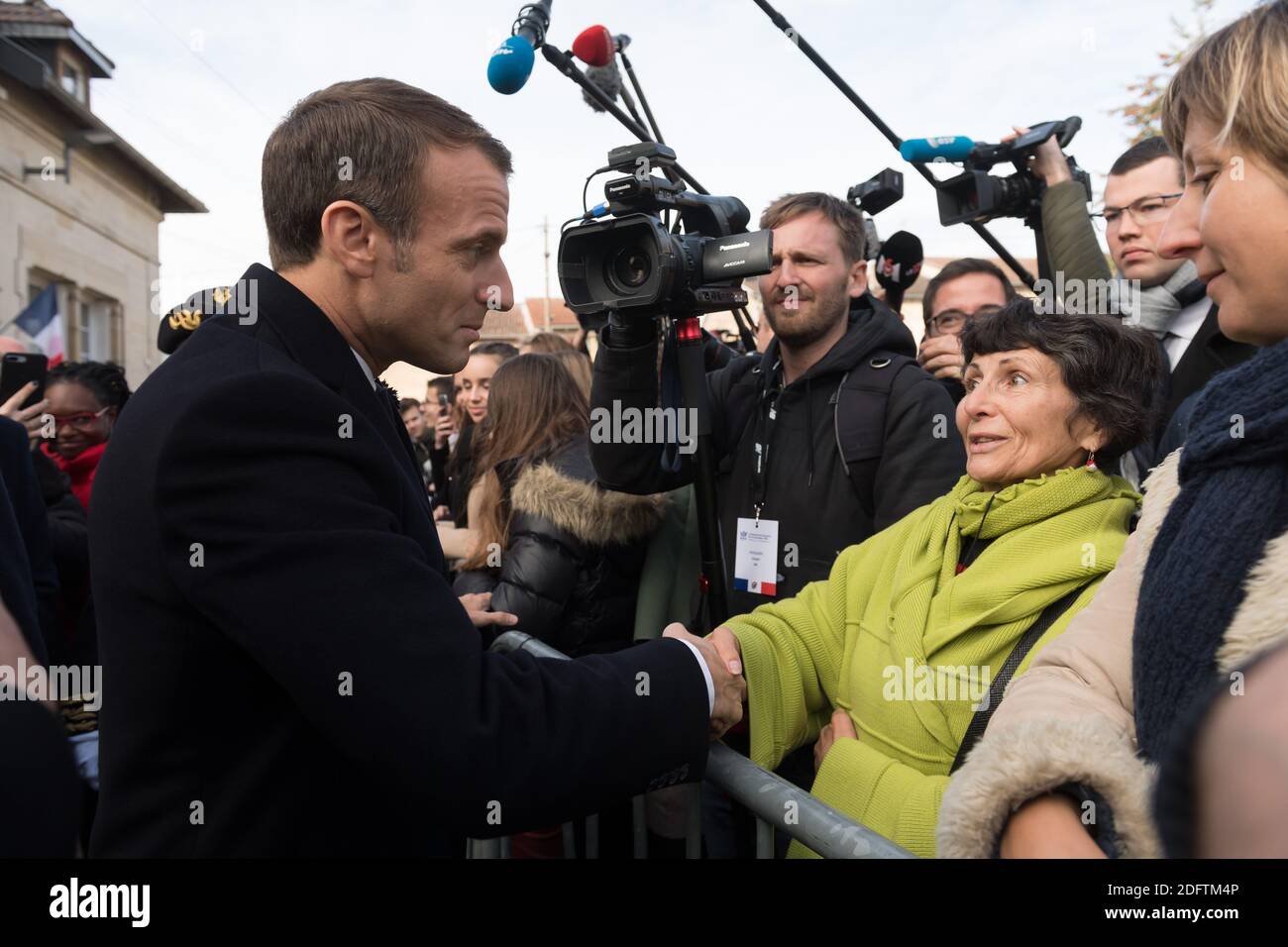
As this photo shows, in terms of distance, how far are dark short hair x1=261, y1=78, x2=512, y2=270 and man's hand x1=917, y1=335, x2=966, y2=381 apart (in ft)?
6.33

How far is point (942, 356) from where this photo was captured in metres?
3.11

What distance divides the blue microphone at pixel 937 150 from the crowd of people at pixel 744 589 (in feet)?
2.31

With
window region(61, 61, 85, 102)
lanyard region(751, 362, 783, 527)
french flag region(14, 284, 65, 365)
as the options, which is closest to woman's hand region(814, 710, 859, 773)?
lanyard region(751, 362, 783, 527)

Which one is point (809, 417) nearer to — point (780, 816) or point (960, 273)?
point (960, 273)

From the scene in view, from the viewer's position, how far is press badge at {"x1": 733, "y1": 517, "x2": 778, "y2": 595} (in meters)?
2.64

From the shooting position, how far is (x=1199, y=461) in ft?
3.58

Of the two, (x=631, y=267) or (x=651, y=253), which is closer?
(x=651, y=253)

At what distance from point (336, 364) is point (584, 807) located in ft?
2.33

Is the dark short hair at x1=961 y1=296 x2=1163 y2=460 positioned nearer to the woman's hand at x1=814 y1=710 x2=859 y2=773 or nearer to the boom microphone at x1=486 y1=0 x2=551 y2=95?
the woman's hand at x1=814 y1=710 x2=859 y2=773

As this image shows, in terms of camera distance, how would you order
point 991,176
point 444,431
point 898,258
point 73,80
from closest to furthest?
point 991,176, point 898,258, point 444,431, point 73,80

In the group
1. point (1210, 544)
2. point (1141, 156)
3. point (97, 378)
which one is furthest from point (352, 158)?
point (97, 378)

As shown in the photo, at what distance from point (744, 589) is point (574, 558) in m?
0.50
